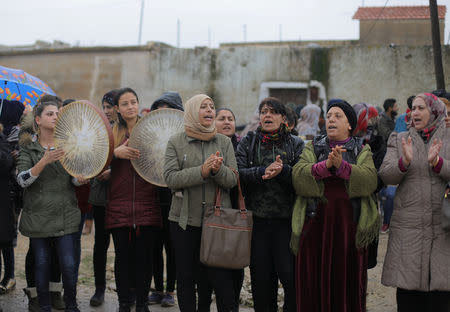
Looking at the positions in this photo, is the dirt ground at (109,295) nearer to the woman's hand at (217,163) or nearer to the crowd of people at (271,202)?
the crowd of people at (271,202)

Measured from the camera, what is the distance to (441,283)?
4176mm

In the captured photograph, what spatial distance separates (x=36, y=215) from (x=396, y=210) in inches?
119

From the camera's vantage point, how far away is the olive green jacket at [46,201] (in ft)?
16.3

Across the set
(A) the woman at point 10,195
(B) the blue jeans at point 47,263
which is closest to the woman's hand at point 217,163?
(B) the blue jeans at point 47,263

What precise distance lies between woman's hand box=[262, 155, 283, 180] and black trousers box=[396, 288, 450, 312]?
135 cm

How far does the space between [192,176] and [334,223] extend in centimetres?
115

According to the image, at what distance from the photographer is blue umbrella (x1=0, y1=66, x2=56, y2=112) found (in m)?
6.22

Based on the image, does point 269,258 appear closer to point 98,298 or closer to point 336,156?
point 336,156

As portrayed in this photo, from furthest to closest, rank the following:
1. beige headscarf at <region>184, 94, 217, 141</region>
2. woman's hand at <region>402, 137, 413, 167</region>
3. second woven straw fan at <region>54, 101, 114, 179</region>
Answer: second woven straw fan at <region>54, 101, 114, 179</region>, beige headscarf at <region>184, 94, 217, 141</region>, woman's hand at <region>402, 137, 413, 167</region>

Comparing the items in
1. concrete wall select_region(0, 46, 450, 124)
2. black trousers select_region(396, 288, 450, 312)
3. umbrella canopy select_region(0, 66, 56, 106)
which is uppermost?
concrete wall select_region(0, 46, 450, 124)

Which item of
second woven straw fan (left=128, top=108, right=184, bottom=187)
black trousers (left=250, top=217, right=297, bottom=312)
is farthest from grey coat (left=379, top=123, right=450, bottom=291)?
second woven straw fan (left=128, top=108, right=184, bottom=187)

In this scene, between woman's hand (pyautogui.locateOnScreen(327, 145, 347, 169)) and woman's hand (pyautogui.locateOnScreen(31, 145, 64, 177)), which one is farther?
woman's hand (pyautogui.locateOnScreen(31, 145, 64, 177))

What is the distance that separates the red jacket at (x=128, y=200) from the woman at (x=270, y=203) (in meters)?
0.92

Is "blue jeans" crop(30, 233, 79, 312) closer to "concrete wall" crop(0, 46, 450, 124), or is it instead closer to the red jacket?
the red jacket
